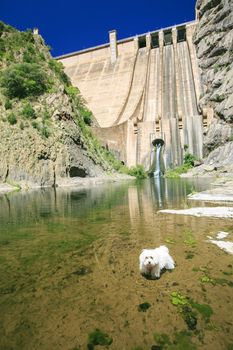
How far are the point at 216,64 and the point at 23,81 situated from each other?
112ft

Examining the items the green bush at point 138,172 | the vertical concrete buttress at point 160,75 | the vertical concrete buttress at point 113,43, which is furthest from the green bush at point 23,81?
the vertical concrete buttress at point 113,43

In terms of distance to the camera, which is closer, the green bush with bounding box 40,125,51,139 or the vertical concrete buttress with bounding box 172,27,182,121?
the green bush with bounding box 40,125,51,139

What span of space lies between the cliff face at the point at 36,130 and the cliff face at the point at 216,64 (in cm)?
1785

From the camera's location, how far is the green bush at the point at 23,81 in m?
32.9

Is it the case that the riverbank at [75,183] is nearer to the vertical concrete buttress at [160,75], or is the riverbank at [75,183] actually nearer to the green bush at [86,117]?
the green bush at [86,117]

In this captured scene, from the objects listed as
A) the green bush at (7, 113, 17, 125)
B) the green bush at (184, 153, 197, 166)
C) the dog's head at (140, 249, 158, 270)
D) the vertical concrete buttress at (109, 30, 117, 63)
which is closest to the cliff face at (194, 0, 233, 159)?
the green bush at (184, 153, 197, 166)

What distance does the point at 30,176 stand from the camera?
92.4 ft

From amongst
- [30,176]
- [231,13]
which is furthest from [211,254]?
[231,13]

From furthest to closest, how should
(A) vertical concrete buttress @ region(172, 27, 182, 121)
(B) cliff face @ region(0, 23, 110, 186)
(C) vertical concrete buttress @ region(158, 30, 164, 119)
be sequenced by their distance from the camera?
(C) vertical concrete buttress @ region(158, 30, 164, 119) < (A) vertical concrete buttress @ region(172, 27, 182, 121) < (B) cliff face @ region(0, 23, 110, 186)

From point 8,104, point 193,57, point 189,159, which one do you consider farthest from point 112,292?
point 193,57

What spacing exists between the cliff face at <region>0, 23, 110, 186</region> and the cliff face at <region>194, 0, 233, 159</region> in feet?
58.6

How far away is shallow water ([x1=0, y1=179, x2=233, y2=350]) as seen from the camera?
3.20 m

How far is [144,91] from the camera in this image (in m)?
56.8

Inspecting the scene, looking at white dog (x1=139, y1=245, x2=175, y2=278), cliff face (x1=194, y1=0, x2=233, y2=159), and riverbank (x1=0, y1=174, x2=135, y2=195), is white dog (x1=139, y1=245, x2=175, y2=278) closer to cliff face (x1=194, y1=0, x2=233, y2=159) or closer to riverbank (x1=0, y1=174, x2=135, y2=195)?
riverbank (x1=0, y1=174, x2=135, y2=195)
